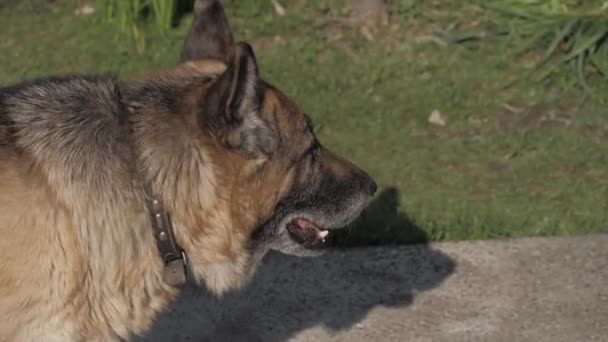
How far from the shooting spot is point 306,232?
4.80 metres

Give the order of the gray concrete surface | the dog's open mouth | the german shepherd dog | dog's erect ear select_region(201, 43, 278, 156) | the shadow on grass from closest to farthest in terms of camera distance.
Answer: dog's erect ear select_region(201, 43, 278, 156) < the german shepherd dog < the dog's open mouth < the gray concrete surface < the shadow on grass

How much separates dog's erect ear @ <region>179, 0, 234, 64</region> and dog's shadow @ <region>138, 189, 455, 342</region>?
56.1 inches

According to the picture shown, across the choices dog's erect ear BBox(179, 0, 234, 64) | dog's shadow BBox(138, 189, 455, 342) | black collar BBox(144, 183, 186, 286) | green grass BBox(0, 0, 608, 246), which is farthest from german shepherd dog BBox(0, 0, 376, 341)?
green grass BBox(0, 0, 608, 246)

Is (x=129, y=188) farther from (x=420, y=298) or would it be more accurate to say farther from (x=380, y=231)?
(x=380, y=231)

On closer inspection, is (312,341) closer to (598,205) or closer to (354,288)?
(354,288)

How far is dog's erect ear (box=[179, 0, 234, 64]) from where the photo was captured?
181 inches

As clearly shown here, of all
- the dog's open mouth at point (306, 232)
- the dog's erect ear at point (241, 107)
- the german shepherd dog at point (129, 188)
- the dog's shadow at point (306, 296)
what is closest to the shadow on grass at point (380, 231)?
the dog's shadow at point (306, 296)

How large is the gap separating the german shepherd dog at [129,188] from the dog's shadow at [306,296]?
3.24 ft

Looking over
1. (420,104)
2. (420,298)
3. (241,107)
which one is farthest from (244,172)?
(420,104)

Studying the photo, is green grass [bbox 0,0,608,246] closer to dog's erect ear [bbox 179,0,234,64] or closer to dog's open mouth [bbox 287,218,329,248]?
dog's open mouth [bbox 287,218,329,248]

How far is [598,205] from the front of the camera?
21.3 feet

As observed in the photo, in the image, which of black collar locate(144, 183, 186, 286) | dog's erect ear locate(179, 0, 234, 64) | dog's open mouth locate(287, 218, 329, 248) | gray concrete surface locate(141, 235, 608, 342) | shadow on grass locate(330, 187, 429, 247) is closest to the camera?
black collar locate(144, 183, 186, 286)

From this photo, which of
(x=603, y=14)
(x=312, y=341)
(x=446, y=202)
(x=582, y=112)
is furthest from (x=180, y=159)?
(x=603, y=14)

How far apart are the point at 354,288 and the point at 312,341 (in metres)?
0.49
